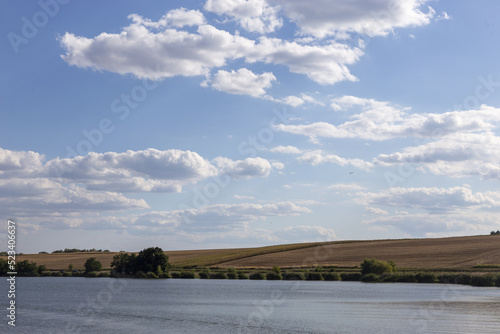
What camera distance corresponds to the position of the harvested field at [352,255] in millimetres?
112750

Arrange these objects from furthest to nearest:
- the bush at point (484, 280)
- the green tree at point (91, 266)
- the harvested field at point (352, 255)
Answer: the green tree at point (91, 266) < the harvested field at point (352, 255) < the bush at point (484, 280)

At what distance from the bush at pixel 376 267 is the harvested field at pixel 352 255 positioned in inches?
343

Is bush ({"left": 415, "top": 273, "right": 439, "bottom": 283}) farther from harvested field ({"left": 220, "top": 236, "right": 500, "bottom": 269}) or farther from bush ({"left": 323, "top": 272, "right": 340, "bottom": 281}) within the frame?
bush ({"left": 323, "top": 272, "right": 340, "bottom": 281})

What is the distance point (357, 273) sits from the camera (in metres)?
106

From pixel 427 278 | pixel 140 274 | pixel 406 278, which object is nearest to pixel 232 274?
pixel 140 274

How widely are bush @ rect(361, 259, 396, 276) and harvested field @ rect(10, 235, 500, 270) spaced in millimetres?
8706

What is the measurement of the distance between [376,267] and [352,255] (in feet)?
80.4

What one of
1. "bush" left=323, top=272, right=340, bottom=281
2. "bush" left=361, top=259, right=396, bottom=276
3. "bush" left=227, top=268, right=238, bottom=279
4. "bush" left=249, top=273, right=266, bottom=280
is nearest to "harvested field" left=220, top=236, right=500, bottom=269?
"bush" left=361, top=259, right=396, bottom=276

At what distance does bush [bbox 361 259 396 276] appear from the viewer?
10188 cm

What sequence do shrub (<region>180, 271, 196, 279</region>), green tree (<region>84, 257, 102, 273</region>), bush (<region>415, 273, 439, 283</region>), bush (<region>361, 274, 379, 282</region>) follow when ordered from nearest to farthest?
bush (<region>415, 273, 439, 283</region>) → bush (<region>361, 274, 379, 282</region>) → shrub (<region>180, 271, 196, 279</region>) → green tree (<region>84, 257, 102, 273</region>)

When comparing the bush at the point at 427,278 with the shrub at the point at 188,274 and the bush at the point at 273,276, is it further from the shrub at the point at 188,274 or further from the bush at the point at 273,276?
the shrub at the point at 188,274

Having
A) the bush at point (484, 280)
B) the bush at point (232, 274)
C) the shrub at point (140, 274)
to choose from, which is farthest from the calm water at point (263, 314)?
the shrub at point (140, 274)

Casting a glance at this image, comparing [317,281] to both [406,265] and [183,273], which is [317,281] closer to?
[406,265]

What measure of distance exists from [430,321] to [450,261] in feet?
234
